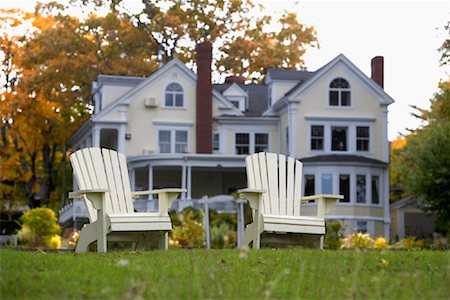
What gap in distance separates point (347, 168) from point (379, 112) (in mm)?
2366

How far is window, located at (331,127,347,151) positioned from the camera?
98.9 ft

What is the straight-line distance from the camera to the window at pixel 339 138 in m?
30.1

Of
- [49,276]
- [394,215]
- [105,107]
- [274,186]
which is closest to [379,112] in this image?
[394,215]

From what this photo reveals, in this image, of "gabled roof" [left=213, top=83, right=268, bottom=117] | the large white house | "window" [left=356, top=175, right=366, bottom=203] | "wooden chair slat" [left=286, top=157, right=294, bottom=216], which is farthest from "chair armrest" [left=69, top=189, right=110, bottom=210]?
"gabled roof" [left=213, top=83, right=268, bottom=117]

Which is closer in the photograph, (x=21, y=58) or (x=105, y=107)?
(x=105, y=107)

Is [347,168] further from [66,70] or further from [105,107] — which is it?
[66,70]

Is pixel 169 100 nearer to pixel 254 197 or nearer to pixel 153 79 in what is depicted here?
pixel 153 79

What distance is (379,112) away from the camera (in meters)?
30.4

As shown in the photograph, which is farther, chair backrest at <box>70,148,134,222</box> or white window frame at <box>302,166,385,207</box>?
white window frame at <box>302,166,385,207</box>

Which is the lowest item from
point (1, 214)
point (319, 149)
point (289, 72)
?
point (1, 214)

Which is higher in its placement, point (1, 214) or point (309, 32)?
point (309, 32)

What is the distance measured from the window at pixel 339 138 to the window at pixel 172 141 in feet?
15.5

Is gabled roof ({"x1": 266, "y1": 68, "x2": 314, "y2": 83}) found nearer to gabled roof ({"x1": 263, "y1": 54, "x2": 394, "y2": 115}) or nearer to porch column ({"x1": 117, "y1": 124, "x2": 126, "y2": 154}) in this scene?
gabled roof ({"x1": 263, "y1": 54, "x2": 394, "y2": 115})

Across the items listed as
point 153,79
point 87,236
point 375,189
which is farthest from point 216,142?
point 87,236
